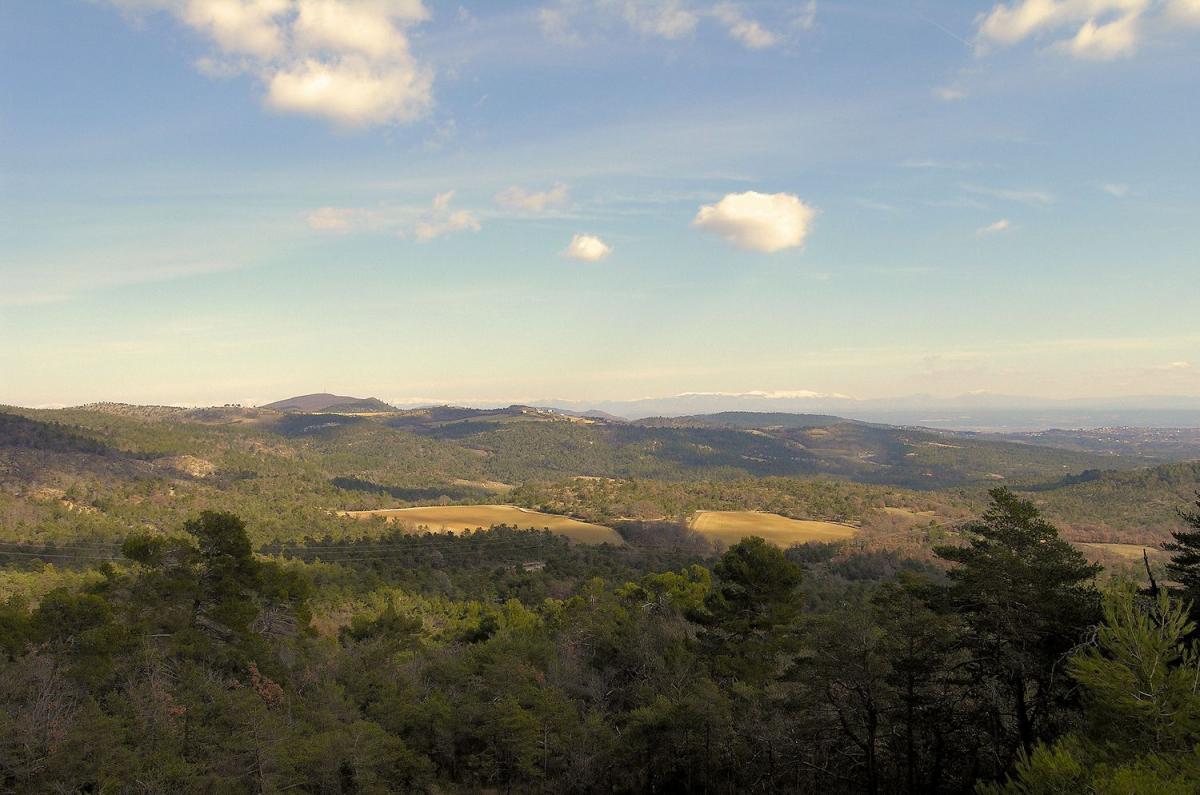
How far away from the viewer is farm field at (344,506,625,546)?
10681 centimetres

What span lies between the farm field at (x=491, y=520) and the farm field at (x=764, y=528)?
16.5 metres

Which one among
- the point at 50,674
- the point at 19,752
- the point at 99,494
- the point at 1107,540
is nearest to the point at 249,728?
the point at 19,752

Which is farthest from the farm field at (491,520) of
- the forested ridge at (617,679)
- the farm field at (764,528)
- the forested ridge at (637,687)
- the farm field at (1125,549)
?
the farm field at (1125,549)

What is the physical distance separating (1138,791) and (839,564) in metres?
79.2

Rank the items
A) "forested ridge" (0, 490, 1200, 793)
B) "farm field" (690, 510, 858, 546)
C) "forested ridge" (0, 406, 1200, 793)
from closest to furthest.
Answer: "forested ridge" (0, 490, 1200, 793), "forested ridge" (0, 406, 1200, 793), "farm field" (690, 510, 858, 546)

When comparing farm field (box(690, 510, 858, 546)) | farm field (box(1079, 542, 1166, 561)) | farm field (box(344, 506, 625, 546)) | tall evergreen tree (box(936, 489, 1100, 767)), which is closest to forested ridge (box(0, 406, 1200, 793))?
tall evergreen tree (box(936, 489, 1100, 767))

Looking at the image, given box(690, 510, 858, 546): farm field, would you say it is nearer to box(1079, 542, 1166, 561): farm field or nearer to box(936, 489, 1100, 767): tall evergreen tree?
box(1079, 542, 1166, 561): farm field

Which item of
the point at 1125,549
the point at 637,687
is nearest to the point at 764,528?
the point at 1125,549

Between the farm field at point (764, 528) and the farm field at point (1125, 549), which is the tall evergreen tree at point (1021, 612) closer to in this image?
the farm field at point (764, 528)

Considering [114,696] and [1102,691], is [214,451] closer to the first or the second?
[114,696]

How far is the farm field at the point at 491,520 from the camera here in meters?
107

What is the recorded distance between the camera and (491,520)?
392ft

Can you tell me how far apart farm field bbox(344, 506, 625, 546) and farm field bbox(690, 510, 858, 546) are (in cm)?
1654

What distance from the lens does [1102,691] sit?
10500mm
